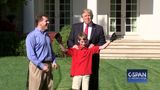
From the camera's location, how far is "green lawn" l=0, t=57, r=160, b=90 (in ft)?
40.0

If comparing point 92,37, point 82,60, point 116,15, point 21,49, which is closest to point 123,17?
point 116,15

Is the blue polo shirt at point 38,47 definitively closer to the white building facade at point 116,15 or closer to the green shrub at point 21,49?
Answer: the green shrub at point 21,49

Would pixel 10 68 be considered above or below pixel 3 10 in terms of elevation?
below

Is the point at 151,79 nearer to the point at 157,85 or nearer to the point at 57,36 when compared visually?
the point at 157,85

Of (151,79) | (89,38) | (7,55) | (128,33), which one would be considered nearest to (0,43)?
(7,55)

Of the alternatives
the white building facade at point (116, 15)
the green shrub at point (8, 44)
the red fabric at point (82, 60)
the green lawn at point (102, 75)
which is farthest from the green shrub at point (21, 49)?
the red fabric at point (82, 60)

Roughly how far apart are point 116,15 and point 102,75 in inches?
410

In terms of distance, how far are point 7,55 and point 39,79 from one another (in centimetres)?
1203

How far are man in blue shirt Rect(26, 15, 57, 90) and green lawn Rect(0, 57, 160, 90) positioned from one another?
3437 mm

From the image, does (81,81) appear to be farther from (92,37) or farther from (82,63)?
(92,37)

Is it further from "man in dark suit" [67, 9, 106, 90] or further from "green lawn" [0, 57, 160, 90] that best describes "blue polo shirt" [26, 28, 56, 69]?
"green lawn" [0, 57, 160, 90]

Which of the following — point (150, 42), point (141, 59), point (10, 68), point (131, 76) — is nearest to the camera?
point (131, 76)

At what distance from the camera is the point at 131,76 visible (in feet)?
29.8

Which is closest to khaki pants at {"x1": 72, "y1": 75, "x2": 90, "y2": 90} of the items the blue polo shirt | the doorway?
the blue polo shirt
